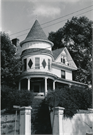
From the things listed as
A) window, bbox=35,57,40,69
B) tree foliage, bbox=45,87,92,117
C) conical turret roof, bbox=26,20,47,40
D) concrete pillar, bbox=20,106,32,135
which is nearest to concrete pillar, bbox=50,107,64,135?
tree foliage, bbox=45,87,92,117

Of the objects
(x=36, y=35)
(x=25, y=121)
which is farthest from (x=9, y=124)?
(x=36, y=35)

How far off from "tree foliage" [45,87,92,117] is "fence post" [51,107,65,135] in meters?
0.84

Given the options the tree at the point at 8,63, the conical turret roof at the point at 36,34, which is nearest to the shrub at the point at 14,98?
the tree at the point at 8,63

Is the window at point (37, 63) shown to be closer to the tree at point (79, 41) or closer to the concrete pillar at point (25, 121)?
the tree at point (79, 41)

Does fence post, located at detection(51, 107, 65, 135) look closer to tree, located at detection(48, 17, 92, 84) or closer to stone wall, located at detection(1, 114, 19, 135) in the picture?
stone wall, located at detection(1, 114, 19, 135)

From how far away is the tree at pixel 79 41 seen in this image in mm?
33531

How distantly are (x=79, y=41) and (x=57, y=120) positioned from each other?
21.6 metres

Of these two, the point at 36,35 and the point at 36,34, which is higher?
the point at 36,34

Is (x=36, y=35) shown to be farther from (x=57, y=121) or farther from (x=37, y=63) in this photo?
(x=57, y=121)

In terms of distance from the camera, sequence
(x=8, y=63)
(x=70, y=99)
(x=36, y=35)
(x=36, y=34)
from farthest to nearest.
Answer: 1. (x=36, y=34)
2. (x=36, y=35)
3. (x=8, y=63)
4. (x=70, y=99)

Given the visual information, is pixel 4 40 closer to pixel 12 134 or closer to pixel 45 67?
pixel 45 67

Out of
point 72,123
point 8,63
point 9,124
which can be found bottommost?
point 72,123

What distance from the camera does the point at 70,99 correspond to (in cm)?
1764

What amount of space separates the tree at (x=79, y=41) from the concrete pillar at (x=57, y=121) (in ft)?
59.0
